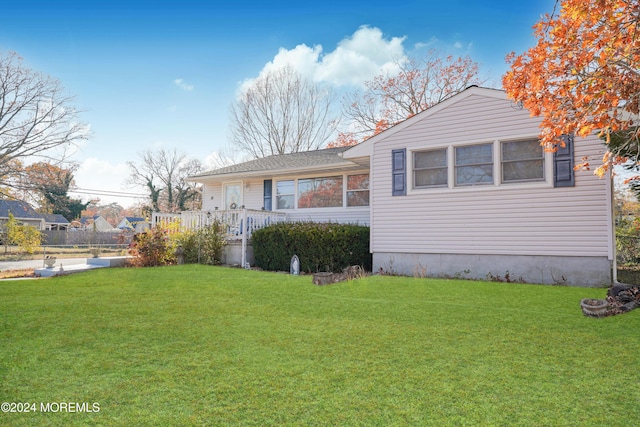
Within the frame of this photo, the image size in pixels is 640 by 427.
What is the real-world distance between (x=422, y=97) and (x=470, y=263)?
1555 centimetres

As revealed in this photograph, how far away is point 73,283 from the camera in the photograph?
727cm

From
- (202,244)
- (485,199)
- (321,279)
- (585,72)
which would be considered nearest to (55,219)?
(202,244)

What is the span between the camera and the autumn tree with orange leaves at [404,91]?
21.1 metres

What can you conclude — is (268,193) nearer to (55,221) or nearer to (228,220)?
(228,220)

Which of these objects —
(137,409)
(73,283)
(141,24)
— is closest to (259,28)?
(141,24)

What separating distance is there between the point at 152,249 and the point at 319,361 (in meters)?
8.48

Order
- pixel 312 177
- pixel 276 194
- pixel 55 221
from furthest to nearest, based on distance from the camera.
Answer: pixel 55 221 → pixel 276 194 → pixel 312 177

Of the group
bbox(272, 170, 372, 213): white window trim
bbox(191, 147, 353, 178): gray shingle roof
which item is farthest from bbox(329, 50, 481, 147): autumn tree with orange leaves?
bbox(272, 170, 372, 213): white window trim

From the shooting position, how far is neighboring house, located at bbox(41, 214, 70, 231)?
4294 cm

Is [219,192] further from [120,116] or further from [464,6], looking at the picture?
[464,6]

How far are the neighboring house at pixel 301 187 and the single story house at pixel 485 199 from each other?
163 centimetres

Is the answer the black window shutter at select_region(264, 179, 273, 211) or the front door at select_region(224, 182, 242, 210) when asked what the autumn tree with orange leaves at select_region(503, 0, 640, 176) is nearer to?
the black window shutter at select_region(264, 179, 273, 211)

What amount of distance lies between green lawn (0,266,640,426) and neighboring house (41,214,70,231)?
45.3m

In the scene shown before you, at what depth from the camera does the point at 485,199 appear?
8398 mm
